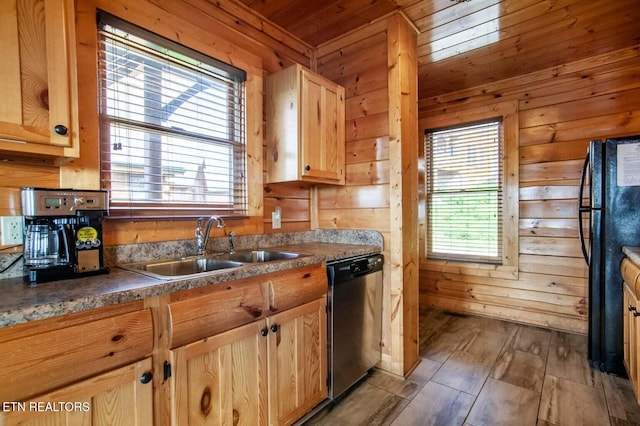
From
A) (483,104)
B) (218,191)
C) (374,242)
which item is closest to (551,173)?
(483,104)

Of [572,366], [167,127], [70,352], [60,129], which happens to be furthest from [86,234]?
[572,366]

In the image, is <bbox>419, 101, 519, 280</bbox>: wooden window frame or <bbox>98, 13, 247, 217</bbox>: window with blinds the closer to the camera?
<bbox>98, 13, 247, 217</bbox>: window with blinds

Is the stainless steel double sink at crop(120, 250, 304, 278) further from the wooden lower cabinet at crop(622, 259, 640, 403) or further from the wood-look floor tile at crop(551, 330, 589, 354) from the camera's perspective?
the wood-look floor tile at crop(551, 330, 589, 354)

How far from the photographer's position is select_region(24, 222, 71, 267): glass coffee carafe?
3.85 feet

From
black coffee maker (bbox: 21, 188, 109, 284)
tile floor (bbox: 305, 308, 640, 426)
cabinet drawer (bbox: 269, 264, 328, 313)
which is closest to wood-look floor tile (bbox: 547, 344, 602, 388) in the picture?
tile floor (bbox: 305, 308, 640, 426)

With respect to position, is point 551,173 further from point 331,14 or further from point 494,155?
point 331,14

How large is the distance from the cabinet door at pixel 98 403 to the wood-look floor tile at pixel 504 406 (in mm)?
1712

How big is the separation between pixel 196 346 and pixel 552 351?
291 cm

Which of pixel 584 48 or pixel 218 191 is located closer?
pixel 218 191

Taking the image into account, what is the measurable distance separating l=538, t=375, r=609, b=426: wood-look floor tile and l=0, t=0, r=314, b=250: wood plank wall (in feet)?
6.70

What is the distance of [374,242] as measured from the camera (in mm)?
2348

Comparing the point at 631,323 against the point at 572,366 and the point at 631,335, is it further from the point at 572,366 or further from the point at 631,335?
the point at 572,366

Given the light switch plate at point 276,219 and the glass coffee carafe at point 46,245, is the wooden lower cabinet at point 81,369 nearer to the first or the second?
the glass coffee carafe at point 46,245

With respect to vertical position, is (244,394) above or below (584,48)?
below
